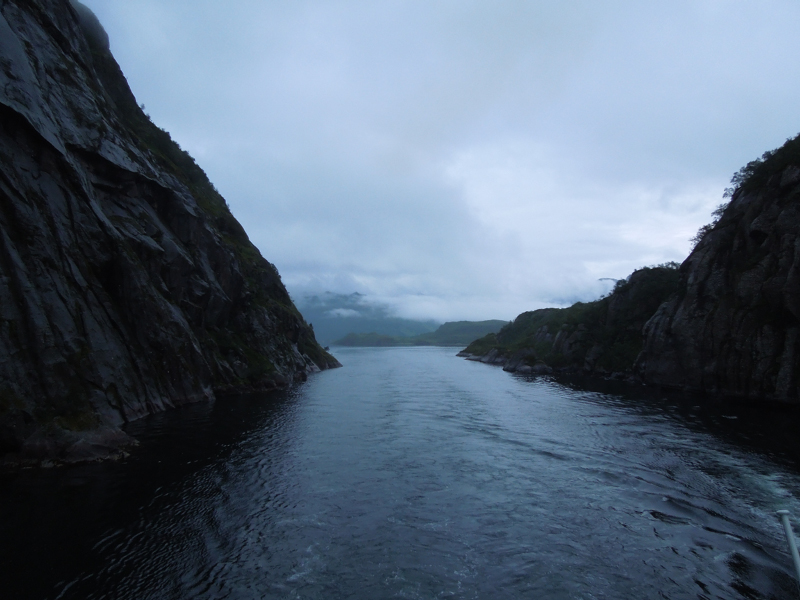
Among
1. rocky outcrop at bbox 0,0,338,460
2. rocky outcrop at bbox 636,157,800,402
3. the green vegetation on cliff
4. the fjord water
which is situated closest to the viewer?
the fjord water

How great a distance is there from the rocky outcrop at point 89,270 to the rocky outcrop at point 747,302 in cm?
6879

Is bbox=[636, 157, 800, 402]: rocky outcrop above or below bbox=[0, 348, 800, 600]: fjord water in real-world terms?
above

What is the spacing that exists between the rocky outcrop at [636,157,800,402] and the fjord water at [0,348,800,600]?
17.2m

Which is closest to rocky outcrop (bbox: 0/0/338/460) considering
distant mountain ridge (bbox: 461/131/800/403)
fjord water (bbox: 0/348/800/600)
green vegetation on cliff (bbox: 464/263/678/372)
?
fjord water (bbox: 0/348/800/600)

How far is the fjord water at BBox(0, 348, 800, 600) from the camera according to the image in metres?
16.0

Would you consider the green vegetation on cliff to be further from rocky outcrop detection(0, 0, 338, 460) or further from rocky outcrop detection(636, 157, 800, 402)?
rocky outcrop detection(0, 0, 338, 460)

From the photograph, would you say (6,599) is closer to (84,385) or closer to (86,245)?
(84,385)

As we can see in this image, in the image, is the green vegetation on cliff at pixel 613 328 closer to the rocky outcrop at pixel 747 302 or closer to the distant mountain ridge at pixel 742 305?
the distant mountain ridge at pixel 742 305

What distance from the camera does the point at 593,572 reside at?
16.8 m

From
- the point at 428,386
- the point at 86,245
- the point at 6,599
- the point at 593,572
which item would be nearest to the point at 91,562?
the point at 6,599

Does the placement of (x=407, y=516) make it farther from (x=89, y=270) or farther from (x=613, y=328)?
(x=613, y=328)

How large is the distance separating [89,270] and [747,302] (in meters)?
78.6

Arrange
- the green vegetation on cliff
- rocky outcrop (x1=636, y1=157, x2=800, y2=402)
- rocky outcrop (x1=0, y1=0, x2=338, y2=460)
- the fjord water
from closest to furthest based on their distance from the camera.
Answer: the fjord water
rocky outcrop (x1=0, y1=0, x2=338, y2=460)
rocky outcrop (x1=636, y1=157, x2=800, y2=402)
the green vegetation on cliff

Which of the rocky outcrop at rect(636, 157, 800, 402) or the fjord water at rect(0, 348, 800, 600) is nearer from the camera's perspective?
the fjord water at rect(0, 348, 800, 600)
